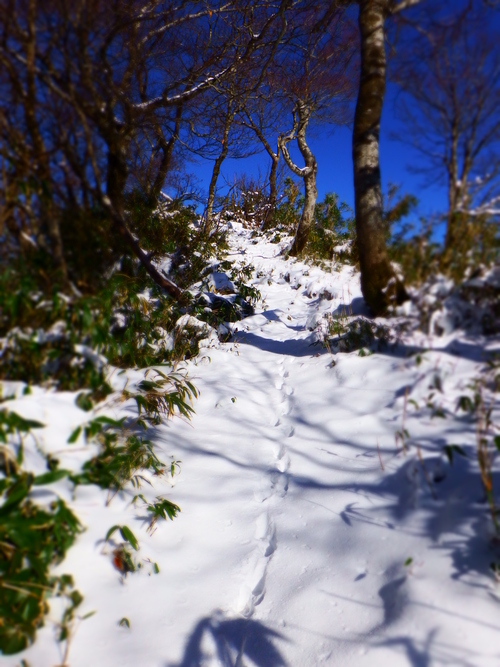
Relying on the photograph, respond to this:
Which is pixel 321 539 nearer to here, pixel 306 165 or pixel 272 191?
pixel 306 165

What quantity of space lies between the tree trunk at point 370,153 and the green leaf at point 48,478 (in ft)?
2.97

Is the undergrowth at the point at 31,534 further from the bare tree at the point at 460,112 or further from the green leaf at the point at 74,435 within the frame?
the bare tree at the point at 460,112

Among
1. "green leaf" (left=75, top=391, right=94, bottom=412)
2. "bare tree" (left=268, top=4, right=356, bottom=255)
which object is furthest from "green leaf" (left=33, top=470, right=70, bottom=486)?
"bare tree" (left=268, top=4, right=356, bottom=255)

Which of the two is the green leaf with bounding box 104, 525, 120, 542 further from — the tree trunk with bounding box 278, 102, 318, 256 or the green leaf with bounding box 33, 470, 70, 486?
the tree trunk with bounding box 278, 102, 318, 256

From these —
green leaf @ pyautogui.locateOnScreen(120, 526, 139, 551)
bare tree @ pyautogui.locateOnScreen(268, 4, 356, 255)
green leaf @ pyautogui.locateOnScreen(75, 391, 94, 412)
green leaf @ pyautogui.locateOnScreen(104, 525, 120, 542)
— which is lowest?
green leaf @ pyautogui.locateOnScreen(120, 526, 139, 551)

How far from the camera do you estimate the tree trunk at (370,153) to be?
1.11 metres

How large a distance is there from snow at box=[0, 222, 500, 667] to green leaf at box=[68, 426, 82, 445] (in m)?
0.01

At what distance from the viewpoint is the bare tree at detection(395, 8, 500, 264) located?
33.2 inches

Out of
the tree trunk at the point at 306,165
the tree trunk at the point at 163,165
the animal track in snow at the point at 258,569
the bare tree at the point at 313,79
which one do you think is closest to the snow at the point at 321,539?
the animal track in snow at the point at 258,569

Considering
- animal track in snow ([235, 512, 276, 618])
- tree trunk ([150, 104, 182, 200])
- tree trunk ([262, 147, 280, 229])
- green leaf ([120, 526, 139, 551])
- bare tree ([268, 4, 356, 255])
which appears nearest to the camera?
green leaf ([120, 526, 139, 551])

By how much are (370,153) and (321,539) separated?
1.26 m

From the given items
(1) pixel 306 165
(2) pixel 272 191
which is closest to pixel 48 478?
(1) pixel 306 165

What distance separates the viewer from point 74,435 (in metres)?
0.86

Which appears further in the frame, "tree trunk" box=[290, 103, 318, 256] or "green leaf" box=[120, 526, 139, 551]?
"tree trunk" box=[290, 103, 318, 256]
